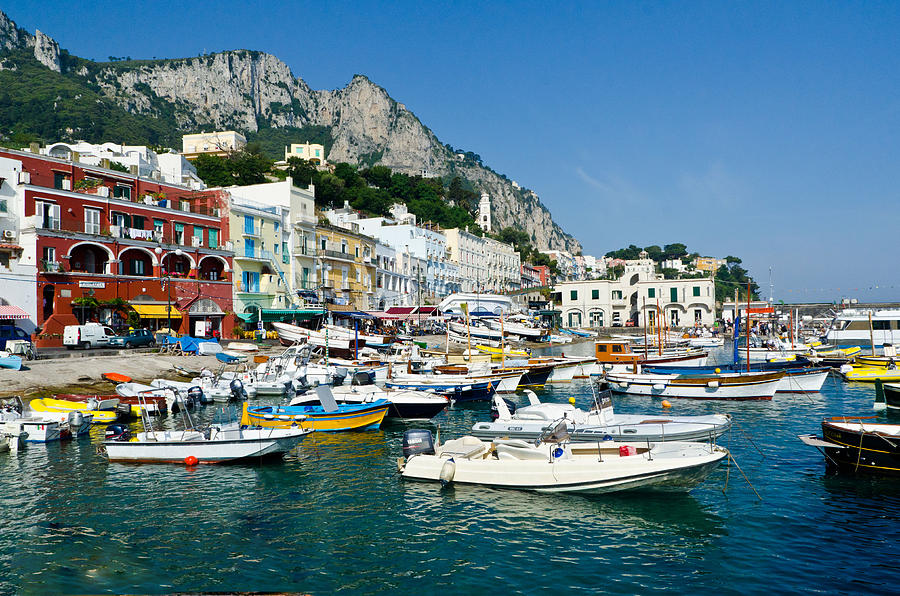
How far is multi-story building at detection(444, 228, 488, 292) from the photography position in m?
107

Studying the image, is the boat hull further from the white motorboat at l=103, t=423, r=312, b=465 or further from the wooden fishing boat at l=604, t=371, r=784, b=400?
the wooden fishing boat at l=604, t=371, r=784, b=400

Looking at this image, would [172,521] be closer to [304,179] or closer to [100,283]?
[100,283]

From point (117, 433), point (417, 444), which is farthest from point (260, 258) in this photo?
point (417, 444)

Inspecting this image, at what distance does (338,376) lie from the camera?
40.3 meters

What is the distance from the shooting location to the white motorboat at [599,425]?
66.2ft

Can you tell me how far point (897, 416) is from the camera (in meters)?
27.7

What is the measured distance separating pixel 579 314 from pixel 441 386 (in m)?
80.1

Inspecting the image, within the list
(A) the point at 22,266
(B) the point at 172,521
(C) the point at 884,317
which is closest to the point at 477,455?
(B) the point at 172,521

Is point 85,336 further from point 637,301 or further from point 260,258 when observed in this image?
point 637,301

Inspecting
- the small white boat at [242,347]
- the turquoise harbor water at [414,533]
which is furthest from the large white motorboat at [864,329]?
the small white boat at [242,347]

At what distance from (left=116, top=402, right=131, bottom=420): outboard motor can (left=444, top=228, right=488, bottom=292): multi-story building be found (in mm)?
79504

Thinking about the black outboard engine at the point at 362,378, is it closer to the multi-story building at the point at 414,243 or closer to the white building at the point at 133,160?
the white building at the point at 133,160

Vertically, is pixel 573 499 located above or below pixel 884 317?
below

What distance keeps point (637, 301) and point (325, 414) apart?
3491 inches
